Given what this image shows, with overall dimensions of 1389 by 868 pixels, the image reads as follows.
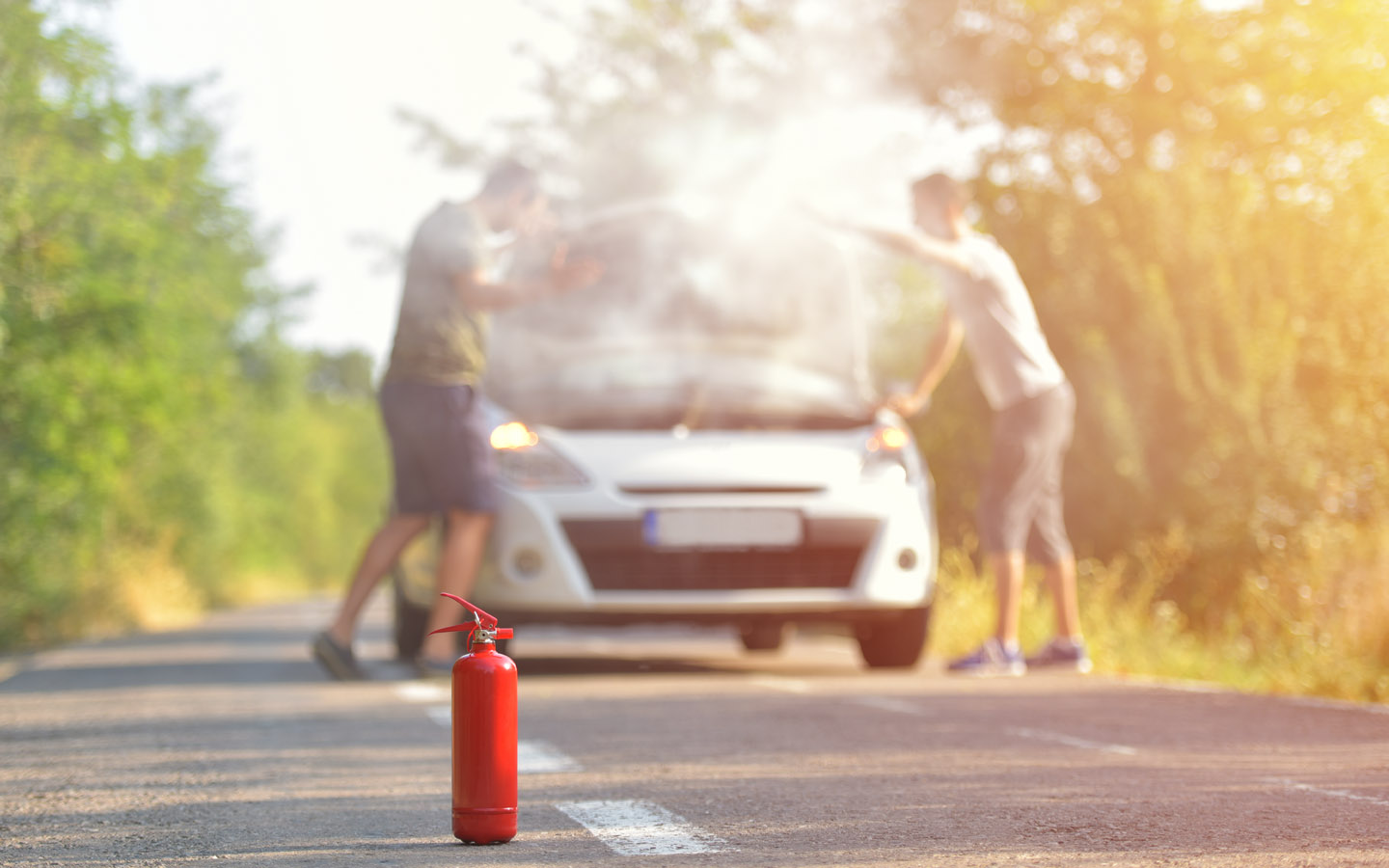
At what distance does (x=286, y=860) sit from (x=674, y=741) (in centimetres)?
228

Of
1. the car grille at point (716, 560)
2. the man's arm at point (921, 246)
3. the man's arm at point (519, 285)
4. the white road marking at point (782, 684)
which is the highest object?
the man's arm at point (921, 246)

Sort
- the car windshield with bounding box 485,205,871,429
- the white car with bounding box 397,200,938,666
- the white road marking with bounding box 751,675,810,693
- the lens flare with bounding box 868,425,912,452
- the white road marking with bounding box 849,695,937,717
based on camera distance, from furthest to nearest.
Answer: the car windshield with bounding box 485,205,871,429, the lens flare with bounding box 868,425,912,452, the white car with bounding box 397,200,938,666, the white road marking with bounding box 751,675,810,693, the white road marking with bounding box 849,695,937,717

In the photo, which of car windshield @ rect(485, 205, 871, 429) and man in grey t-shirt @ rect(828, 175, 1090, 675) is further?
car windshield @ rect(485, 205, 871, 429)

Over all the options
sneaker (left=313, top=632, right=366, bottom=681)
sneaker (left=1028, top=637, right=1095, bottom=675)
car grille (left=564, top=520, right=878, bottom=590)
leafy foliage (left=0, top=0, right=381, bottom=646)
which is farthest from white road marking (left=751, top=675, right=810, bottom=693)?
leafy foliage (left=0, top=0, right=381, bottom=646)

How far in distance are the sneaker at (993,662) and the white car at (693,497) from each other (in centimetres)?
27

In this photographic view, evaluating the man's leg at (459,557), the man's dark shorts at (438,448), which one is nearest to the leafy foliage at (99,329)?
the man's dark shorts at (438,448)

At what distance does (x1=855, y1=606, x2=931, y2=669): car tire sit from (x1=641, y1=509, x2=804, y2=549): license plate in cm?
A: 80

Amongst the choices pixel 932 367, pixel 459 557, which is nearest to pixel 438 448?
pixel 459 557

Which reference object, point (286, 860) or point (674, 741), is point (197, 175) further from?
point (286, 860)

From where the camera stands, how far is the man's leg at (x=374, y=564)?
8.93m

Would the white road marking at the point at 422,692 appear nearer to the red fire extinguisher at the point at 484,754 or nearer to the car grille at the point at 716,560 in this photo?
the car grille at the point at 716,560

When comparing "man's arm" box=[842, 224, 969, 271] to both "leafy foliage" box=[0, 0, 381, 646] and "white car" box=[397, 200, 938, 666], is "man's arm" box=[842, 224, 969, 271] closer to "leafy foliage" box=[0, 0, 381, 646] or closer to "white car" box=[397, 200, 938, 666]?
"white car" box=[397, 200, 938, 666]

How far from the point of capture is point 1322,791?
5.00 m

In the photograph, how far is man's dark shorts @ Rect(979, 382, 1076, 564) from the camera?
9.35 meters
